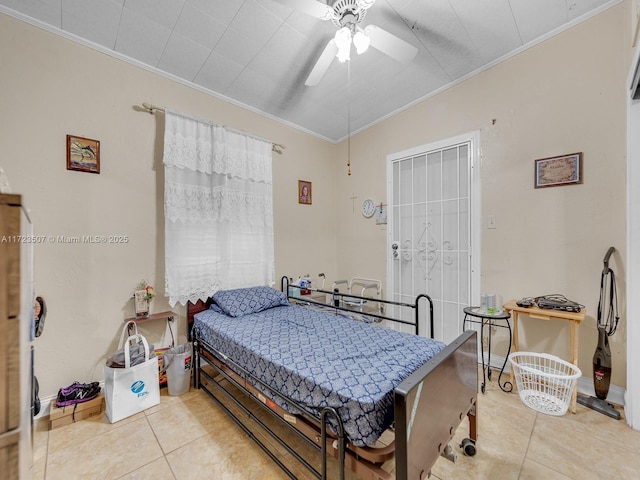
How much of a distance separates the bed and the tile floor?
0.13 m

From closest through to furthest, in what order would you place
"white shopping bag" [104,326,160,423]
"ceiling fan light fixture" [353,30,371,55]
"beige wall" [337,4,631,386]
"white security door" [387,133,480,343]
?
"ceiling fan light fixture" [353,30,371,55] → "white shopping bag" [104,326,160,423] → "beige wall" [337,4,631,386] → "white security door" [387,133,480,343]

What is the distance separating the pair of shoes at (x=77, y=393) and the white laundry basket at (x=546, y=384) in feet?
10.9

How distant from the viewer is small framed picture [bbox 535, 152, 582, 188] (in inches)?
86.7

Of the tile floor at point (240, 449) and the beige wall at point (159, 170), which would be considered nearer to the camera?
the tile floor at point (240, 449)

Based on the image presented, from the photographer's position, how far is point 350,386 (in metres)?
1.25

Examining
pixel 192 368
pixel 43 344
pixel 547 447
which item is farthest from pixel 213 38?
pixel 547 447

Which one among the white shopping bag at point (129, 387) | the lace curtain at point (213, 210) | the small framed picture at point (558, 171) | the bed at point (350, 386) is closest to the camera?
the bed at point (350, 386)

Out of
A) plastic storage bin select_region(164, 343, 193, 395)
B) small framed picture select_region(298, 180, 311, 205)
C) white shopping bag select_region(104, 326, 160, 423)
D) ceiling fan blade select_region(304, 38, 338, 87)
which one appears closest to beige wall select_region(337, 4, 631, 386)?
ceiling fan blade select_region(304, 38, 338, 87)

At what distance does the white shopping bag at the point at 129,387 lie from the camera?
6.37ft

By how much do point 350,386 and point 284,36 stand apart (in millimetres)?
2600

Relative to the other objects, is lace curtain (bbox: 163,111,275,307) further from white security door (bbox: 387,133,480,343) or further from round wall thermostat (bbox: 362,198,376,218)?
white security door (bbox: 387,133,480,343)

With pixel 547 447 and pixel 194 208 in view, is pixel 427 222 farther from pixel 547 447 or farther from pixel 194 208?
pixel 194 208

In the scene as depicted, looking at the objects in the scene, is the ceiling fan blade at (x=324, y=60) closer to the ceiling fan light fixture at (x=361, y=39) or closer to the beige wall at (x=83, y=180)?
the ceiling fan light fixture at (x=361, y=39)

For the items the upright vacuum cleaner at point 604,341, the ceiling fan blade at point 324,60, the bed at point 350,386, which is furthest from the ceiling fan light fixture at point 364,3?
the upright vacuum cleaner at point 604,341
